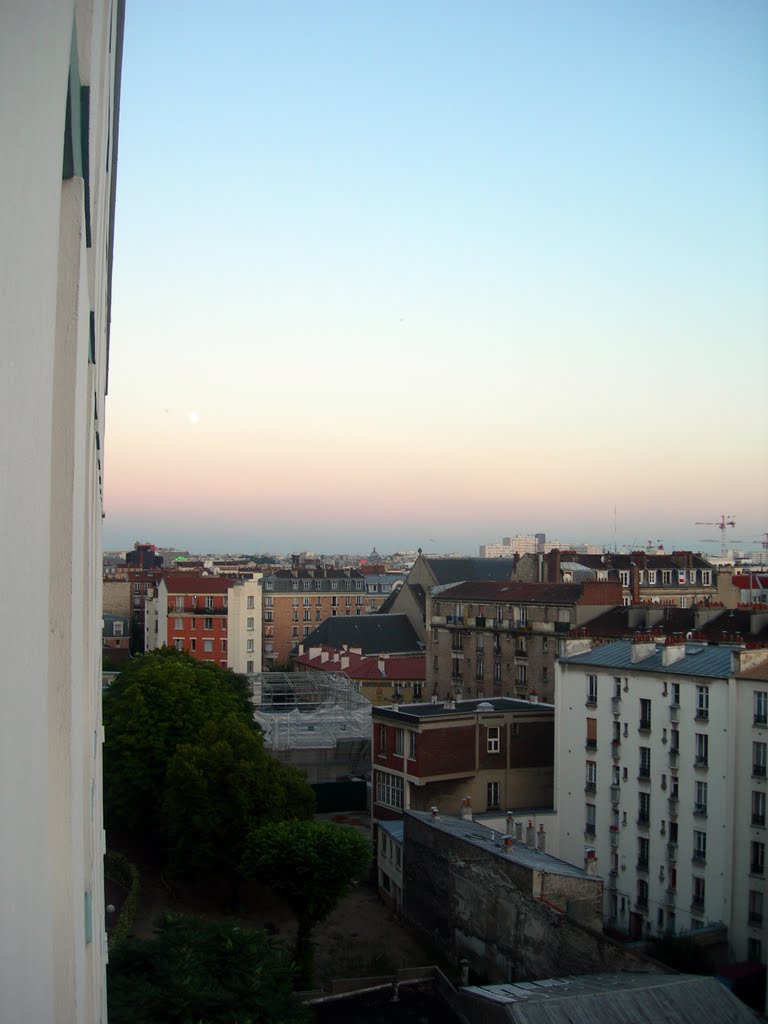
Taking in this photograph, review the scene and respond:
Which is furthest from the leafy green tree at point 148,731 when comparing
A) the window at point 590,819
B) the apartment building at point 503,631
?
the apartment building at point 503,631

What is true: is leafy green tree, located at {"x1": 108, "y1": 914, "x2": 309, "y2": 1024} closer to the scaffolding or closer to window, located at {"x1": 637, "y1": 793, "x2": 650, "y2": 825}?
window, located at {"x1": 637, "y1": 793, "x2": 650, "y2": 825}

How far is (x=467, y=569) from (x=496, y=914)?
2059 inches

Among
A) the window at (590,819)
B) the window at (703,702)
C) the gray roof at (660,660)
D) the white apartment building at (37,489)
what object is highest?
the white apartment building at (37,489)

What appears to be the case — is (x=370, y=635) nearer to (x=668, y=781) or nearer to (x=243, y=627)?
(x=243, y=627)

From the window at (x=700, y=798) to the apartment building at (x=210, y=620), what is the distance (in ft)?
141

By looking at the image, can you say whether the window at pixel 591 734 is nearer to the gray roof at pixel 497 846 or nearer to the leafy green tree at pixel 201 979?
the gray roof at pixel 497 846

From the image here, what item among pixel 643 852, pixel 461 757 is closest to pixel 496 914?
pixel 643 852

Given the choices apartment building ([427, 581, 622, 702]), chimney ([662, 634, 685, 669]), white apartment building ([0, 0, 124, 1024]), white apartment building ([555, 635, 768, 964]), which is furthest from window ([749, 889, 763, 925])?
Answer: white apartment building ([0, 0, 124, 1024])

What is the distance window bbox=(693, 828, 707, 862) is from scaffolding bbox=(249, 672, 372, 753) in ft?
57.7

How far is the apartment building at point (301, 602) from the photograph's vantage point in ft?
254

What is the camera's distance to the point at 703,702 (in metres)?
25.7

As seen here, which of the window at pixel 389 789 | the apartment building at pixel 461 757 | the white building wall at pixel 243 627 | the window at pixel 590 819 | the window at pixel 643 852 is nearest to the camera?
the window at pixel 643 852

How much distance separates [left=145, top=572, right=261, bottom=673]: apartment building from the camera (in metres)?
64.8

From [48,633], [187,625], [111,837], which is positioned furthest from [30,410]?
[187,625]
